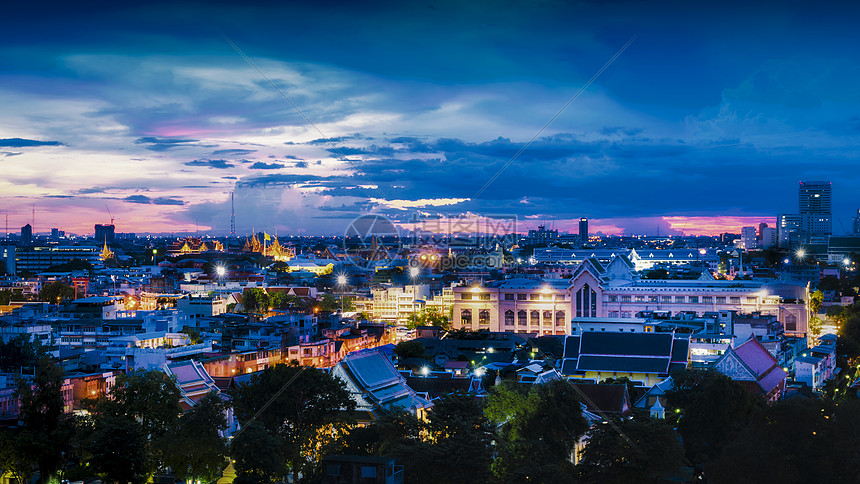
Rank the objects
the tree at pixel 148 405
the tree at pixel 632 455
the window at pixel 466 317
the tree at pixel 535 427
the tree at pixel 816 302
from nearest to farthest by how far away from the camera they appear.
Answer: the tree at pixel 632 455 → the tree at pixel 535 427 → the tree at pixel 148 405 → the window at pixel 466 317 → the tree at pixel 816 302

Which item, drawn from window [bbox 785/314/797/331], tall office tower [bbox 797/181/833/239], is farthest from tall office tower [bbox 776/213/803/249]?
window [bbox 785/314/797/331]

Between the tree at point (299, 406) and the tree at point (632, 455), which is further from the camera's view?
the tree at point (299, 406)

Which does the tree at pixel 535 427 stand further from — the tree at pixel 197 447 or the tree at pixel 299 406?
the tree at pixel 197 447

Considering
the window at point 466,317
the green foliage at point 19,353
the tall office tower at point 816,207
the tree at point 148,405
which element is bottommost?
the window at point 466,317

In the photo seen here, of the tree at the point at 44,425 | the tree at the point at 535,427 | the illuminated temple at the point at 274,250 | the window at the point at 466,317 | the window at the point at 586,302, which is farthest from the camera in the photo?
the illuminated temple at the point at 274,250

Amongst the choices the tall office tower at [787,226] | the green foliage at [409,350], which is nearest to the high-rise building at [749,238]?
the tall office tower at [787,226]
